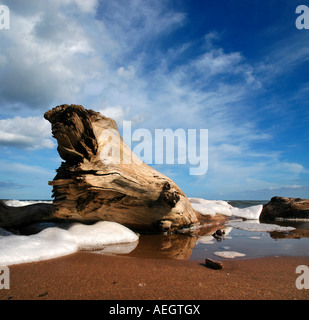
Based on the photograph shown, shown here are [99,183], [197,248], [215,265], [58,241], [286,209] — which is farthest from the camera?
[286,209]

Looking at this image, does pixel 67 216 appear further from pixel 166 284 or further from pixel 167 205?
pixel 166 284

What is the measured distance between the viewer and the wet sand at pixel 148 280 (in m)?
1.84

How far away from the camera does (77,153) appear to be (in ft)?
13.5

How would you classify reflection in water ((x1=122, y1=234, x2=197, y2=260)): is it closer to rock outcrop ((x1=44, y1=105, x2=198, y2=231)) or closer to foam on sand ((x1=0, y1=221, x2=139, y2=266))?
foam on sand ((x1=0, y1=221, x2=139, y2=266))

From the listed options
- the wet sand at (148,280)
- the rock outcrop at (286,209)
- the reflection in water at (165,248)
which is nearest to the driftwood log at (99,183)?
the reflection in water at (165,248)

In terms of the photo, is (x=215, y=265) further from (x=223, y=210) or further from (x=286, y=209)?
(x=286, y=209)

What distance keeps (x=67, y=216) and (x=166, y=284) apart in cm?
294

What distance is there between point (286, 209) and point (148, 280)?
1076 cm

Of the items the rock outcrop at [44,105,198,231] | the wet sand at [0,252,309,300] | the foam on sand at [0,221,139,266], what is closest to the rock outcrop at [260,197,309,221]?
the rock outcrop at [44,105,198,231]

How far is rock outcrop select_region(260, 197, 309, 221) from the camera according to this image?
1001 cm

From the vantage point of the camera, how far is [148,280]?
7.13 ft

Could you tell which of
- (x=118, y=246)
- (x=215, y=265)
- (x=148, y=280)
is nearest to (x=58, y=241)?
(x=118, y=246)

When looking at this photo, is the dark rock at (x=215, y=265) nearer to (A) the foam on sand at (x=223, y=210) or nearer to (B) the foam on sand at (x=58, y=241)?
(B) the foam on sand at (x=58, y=241)

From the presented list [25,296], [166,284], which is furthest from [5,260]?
[166,284]
